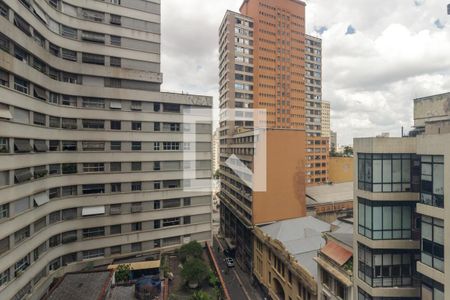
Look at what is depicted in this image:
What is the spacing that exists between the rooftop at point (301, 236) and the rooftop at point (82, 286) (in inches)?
833

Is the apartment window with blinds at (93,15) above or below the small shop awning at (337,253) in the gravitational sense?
above

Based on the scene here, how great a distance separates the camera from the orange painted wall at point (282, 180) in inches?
1592

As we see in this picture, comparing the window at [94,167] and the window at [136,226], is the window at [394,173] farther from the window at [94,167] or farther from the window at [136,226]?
the window at [94,167]

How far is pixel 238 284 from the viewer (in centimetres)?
4262

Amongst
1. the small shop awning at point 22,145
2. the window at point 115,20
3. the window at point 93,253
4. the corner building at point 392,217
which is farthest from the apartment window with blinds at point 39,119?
the corner building at point 392,217

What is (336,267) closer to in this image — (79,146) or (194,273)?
(194,273)

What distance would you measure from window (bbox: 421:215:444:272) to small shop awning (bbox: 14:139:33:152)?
30.9 m

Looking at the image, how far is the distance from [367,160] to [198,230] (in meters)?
24.0

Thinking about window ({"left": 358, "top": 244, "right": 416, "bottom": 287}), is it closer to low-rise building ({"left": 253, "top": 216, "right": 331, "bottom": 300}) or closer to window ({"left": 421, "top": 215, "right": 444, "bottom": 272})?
window ({"left": 421, "top": 215, "right": 444, "bottom": 272})

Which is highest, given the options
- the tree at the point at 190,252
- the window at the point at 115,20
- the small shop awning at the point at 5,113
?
the window at the point at 115,20

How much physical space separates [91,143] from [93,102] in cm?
505

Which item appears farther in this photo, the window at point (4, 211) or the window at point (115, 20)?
the window at point (115, 20)

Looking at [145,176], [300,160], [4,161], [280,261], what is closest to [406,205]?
[280,261]

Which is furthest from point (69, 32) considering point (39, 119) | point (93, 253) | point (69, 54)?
point (93, 253)
